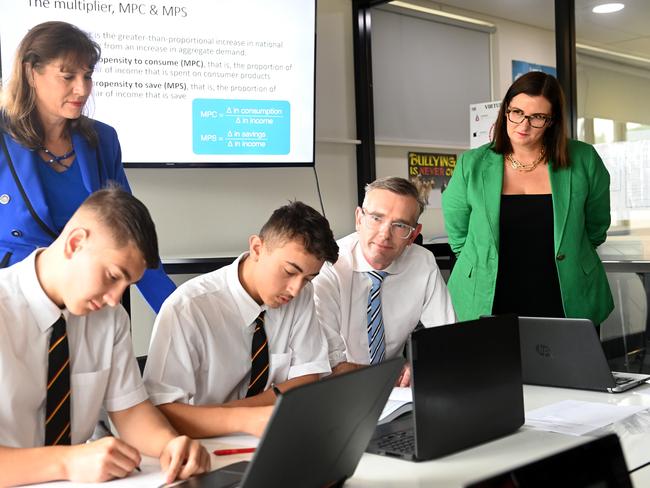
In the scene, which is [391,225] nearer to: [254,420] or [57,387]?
[254,420]

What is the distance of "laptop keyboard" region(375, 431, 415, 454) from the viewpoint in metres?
1.50

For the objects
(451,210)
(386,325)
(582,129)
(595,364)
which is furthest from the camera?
(582,129)

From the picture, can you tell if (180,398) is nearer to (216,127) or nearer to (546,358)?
(546,358)

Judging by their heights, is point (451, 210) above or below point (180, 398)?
above

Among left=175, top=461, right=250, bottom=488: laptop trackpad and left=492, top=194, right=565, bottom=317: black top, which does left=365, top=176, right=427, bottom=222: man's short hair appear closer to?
left=492, top=194, right=565, bottom=317: black top

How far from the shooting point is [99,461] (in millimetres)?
1319

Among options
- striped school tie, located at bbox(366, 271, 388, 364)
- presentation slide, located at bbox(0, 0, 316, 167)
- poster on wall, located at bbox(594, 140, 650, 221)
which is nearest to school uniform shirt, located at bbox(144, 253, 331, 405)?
striped school tie, located at bbox(366, 271, 388, 364)

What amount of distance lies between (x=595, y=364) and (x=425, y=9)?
342 centimetres

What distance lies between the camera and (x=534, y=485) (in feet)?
2.63

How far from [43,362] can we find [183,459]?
1.10 ft

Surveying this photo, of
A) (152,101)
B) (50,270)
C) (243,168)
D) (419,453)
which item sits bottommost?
(419,453)

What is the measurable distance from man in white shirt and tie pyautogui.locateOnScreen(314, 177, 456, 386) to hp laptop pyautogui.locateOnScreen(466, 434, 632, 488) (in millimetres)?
1344

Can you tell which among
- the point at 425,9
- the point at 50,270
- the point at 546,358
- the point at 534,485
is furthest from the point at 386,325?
the point at 425,9

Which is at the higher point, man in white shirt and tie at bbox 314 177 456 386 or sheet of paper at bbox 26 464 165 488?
man in white shirt and tie at bbox 314 177 456 386
